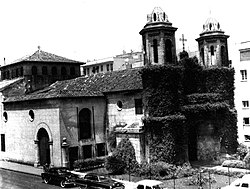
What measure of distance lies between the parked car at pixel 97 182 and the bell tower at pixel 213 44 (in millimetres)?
21650

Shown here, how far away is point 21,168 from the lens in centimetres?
4028

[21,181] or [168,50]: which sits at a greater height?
[168,50]

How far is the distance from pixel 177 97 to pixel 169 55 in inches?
184

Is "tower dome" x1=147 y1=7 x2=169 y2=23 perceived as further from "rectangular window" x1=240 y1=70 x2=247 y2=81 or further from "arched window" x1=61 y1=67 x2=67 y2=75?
"arched window" x1=61 y1=67 x2=67 y2=75

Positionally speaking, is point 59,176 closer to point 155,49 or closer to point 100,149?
point 100,149

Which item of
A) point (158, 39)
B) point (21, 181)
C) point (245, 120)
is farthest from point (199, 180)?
point (245, 120)

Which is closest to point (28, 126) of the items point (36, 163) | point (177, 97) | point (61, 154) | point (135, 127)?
point (36, 163)

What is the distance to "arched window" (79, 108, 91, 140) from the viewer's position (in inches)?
1553

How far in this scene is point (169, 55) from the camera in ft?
123

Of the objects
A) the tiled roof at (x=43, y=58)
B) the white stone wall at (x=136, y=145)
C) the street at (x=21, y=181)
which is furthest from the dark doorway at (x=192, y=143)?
the tiled roof at (x=43, y=58)

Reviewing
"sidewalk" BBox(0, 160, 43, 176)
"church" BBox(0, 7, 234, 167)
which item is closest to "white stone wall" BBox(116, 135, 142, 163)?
"church" BBox(0, 7, 234, 167)

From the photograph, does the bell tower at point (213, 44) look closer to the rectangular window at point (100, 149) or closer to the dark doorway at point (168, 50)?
the dark doorway at point (168, 50)

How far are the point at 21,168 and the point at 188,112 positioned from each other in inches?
785

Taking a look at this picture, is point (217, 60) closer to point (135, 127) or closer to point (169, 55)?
point (169, 55)
